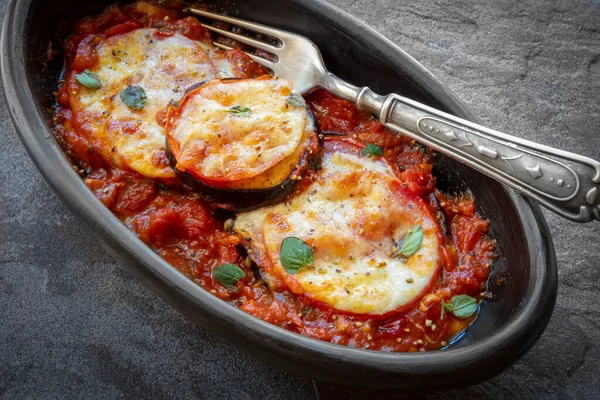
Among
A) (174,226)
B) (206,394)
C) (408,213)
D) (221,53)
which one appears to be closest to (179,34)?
(221,53)

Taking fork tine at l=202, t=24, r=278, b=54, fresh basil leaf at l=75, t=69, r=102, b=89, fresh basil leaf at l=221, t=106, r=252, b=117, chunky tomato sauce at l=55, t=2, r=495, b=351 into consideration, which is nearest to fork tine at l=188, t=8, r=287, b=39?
fork tine at l=202, t=24, r=278, b=54

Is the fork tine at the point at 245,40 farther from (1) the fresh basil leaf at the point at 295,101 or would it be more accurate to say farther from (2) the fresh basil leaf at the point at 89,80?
(2) the fresh basil leaf at the point at 89,80

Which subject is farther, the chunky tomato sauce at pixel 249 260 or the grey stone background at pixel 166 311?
the grey stone background at pixel 166 311

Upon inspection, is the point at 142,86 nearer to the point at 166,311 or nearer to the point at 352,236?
the point at 166,311

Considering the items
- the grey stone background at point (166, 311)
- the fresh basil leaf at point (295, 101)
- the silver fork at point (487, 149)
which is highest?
the silver fork at point (487, 149)

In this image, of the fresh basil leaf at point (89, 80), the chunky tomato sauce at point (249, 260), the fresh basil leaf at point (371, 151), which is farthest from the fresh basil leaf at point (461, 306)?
the fresh basil leaf at point (89, 80)

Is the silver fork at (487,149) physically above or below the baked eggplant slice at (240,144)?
above

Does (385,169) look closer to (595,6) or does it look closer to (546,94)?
(546,94)
